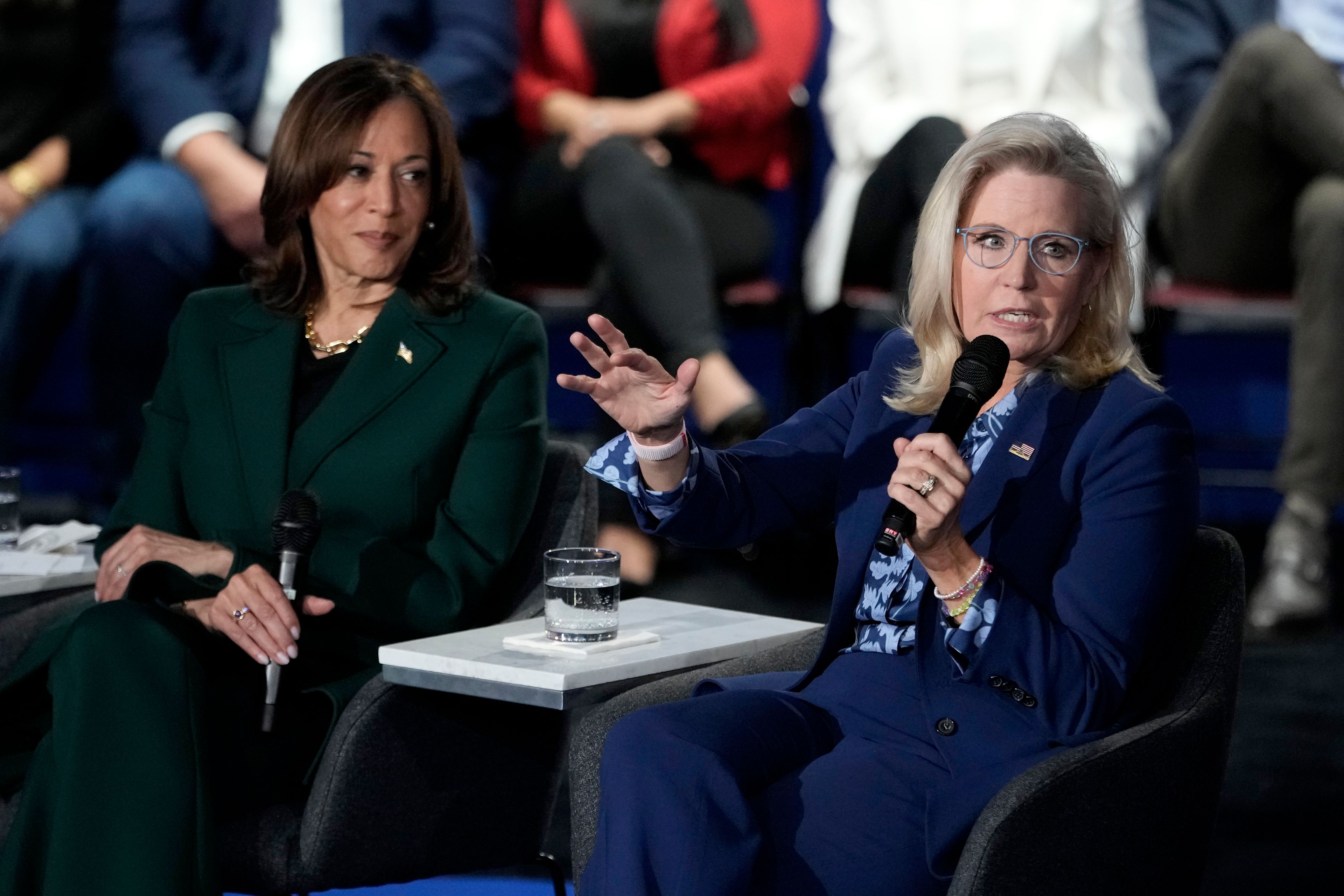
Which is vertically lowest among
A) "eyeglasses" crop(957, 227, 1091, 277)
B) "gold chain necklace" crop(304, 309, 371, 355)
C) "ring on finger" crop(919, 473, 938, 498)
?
"ring on finger" crop(919, 473, 938, 498)

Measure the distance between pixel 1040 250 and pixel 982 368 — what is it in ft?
1.08

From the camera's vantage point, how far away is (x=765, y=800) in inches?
74.3

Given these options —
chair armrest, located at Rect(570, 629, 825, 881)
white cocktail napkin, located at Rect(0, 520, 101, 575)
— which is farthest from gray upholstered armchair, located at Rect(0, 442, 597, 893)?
white cocktail napkin, located at Rect(0, 520, 101, 575)

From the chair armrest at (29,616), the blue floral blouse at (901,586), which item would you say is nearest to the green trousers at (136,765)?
the chair armrest at (29,616)

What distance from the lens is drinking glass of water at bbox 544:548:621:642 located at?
206 centimetres

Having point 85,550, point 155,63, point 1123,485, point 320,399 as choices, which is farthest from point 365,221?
point 155,63

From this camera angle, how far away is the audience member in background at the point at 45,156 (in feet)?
14.8

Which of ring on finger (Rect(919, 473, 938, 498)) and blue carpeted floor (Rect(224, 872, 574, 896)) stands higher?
ring on finger (Rect(919, 473, 938, 498))

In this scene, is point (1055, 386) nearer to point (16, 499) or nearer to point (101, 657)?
point (101, 657)

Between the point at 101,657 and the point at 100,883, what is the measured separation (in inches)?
11.1

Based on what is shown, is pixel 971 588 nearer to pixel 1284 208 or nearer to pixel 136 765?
pixel 136 765

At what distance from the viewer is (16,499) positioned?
2668mm

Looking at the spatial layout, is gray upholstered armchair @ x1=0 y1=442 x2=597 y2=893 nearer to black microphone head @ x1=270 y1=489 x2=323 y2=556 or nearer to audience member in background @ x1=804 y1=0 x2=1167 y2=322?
black microphone head @ x1=270 y1=489 x2=323 y2=556

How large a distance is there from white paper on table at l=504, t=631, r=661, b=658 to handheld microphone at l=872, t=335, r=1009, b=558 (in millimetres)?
438
